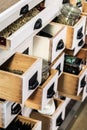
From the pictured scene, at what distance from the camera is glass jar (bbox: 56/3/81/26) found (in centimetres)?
183

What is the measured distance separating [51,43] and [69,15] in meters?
0.27

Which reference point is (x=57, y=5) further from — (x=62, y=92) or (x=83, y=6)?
(x=62, y=92)

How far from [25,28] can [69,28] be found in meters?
0.39

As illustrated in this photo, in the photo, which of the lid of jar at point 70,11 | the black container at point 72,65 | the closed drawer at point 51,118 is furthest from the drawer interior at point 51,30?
the closed drawer at point 51,118

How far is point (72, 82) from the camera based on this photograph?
1916mm

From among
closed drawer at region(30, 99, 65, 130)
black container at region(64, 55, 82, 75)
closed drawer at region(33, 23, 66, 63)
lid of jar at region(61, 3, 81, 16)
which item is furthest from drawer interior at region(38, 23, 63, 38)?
closed drawer at region(30, 99, 65, 130)

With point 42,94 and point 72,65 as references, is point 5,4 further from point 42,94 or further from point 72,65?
point 72,65

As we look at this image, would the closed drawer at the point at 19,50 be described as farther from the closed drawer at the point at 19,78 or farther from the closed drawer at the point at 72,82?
the closed drawer at the point at 72,82

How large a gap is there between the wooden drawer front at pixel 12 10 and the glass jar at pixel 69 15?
372mm

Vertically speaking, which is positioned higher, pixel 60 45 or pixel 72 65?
pixel 60 45

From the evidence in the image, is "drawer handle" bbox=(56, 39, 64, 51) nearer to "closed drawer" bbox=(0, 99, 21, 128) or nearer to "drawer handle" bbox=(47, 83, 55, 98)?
"drawer handle" bbox=(47, 83, 55, 98)

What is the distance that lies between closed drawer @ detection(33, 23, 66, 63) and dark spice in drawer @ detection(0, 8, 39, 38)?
4.7 inches

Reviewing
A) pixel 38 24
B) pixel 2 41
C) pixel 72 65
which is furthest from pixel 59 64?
pixel 2 41

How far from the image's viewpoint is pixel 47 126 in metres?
1.93
